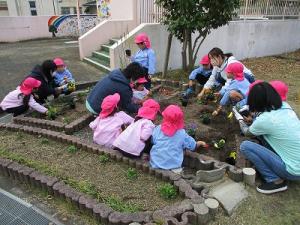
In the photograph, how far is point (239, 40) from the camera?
10969 millimetres

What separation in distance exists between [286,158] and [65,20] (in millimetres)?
17037

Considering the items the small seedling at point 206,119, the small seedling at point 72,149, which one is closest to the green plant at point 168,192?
the small seedling at point 72,149

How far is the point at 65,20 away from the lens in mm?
17703

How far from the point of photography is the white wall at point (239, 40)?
27.9 feet

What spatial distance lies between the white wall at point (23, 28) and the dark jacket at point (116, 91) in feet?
44.0

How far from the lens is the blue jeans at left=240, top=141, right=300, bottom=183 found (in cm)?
333

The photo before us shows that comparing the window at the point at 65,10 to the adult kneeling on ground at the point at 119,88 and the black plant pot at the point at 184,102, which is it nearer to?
the black plant pot at the point at 184,102

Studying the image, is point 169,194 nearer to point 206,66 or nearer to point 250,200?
point 250,200

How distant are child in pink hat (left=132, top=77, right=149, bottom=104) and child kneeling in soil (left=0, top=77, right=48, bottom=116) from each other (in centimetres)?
171

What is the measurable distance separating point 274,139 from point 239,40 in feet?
27.5

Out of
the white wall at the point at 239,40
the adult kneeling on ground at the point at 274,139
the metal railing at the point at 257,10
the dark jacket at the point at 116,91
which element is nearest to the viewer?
the adult kneeling on ground at the point at 274,139

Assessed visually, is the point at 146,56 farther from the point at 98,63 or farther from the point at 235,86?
the point at 98,63

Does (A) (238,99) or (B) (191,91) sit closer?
(A) (238,99)

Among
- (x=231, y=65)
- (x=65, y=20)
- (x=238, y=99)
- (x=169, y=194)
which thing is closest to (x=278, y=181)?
(x=169, y=194)
